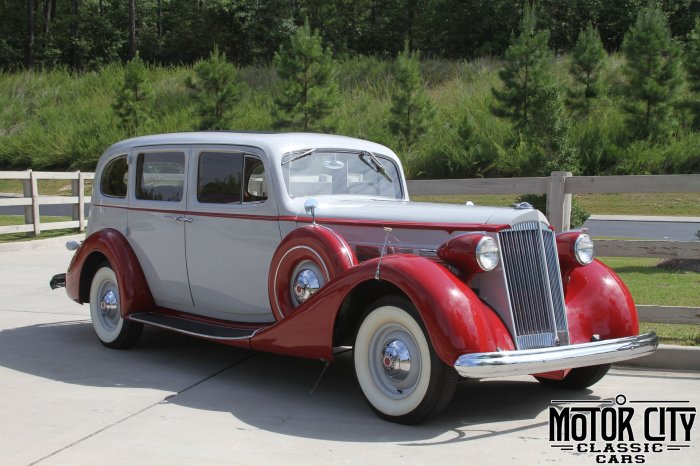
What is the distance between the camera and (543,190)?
8.18m

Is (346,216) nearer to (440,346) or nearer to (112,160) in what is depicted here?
(440,346)

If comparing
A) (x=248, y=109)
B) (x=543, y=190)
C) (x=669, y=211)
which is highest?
(x=248, y=109)

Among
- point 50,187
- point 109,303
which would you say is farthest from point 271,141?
point 50,187

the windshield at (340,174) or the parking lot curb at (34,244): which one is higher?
the windshield at (340,174)

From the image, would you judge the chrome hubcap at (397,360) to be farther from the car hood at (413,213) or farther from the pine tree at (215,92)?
the pine tree at (215,92)

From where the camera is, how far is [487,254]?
16.6ft

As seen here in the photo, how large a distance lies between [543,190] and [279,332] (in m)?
3.64

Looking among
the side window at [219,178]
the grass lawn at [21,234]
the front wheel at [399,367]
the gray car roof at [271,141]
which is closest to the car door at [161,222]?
the gray car roof at [271,141]

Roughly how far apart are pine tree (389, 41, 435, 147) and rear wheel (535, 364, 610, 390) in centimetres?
2192

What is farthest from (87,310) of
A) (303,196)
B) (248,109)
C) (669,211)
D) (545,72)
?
(248,109)

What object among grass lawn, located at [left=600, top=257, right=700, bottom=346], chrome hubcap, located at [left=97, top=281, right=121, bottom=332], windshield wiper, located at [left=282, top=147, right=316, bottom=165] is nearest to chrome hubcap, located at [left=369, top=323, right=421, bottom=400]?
windshield wiper, located at [left=282, top=147, right=316, bottom=165]

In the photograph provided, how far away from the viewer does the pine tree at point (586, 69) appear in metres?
27.2

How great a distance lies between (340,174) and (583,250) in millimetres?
2098

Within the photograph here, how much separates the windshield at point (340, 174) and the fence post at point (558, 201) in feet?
5.53
